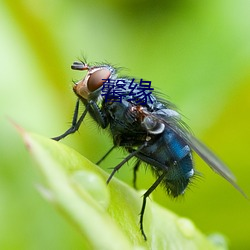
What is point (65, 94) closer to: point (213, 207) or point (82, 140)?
point (82, 140)

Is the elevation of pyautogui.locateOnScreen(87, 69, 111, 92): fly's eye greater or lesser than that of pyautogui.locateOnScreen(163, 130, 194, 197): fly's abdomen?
greater

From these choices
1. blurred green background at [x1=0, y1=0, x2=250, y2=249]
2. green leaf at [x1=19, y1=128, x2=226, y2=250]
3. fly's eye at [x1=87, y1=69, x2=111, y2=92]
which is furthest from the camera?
blurred green background at [x1=0, y1=0, x2=250, y2=249]

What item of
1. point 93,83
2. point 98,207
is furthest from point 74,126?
point 98,207

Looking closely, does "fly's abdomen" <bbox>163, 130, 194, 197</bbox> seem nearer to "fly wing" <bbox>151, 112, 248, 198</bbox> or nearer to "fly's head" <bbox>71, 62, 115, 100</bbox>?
"fly wing" <bbox>151, 112, 248, 198</bbox>

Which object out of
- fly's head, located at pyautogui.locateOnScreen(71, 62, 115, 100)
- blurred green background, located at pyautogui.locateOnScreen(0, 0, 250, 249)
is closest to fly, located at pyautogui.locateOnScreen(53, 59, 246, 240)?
fly's head, located at pyautogui.locateOnScreen(71, 62, 115, 100)

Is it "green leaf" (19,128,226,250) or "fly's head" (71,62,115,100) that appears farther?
"fly's head" (71,62,115,100)

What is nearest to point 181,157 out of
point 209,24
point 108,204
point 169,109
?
point 169,109
